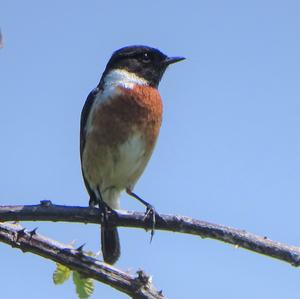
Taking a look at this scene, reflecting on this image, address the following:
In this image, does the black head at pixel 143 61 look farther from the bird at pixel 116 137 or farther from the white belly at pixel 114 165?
the white belly at pixel 114 165

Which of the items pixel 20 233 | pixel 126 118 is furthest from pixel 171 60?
pixel 20 233

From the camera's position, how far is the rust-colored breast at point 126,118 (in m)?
6.32

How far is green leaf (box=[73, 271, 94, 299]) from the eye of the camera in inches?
138

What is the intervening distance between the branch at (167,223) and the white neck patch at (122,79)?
243cm

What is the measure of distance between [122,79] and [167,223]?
10.1 feet

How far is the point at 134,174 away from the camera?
6.67 meters

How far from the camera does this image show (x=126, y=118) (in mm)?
6387

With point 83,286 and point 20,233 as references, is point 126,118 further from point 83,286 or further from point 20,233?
point 83,286

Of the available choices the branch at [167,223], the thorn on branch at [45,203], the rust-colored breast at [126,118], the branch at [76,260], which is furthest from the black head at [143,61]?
the branch at [76,260]

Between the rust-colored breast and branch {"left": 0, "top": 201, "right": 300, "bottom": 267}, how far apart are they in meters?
1.78

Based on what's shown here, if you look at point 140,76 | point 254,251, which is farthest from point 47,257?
point 140,76

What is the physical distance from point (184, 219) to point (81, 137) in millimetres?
3034

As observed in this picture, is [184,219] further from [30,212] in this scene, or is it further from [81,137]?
[81,137]

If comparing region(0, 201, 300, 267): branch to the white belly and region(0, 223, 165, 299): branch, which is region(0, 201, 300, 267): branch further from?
the white belly
